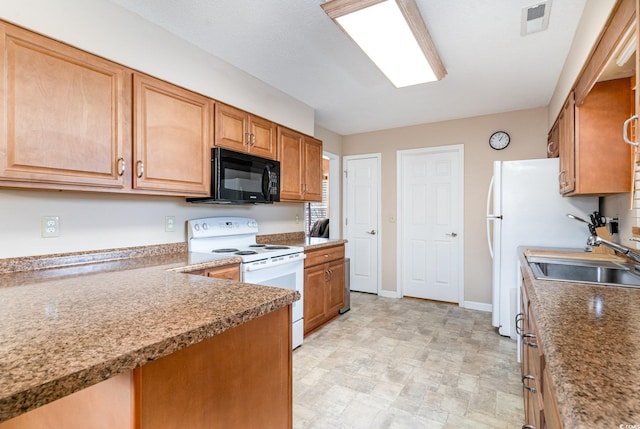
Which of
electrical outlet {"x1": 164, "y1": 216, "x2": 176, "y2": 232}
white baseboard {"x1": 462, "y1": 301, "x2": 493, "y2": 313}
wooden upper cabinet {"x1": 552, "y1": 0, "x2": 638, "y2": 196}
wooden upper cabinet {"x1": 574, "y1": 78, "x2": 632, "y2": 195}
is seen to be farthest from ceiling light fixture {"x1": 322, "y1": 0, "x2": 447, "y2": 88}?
white baseboard {"x1": 462, "y1": 301, "x2": 493, "y2": 313}

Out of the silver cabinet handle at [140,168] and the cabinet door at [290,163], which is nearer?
the silver cabinet handle at [140,168]

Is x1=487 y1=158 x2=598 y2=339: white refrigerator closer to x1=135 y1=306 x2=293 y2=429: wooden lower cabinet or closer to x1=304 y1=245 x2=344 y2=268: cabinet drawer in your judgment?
x1=304 y1=245 x2=344 y2=268: cabinet drawer

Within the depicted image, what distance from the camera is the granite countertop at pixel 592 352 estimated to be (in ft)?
1.69

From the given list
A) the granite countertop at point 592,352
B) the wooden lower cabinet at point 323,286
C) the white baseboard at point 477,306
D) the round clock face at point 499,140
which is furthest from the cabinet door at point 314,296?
the round clock face at point 499,140

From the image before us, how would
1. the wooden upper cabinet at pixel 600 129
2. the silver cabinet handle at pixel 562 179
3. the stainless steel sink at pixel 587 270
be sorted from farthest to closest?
the silver cabinet handle at pixel 562 179, the wooden upper cabinet at pixel 600 129, the stainless steel sink at pixel 587 270

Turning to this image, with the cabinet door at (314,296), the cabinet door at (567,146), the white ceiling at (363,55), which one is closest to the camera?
the white ceiling at (363,55)

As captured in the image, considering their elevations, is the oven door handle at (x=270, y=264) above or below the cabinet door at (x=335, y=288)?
above

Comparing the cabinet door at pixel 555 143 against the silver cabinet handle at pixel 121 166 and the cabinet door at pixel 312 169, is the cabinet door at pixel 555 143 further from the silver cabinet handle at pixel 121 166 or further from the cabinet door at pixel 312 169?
the silver cabinet handle at pixel 121 166

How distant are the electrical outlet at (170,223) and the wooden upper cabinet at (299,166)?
1.03 m

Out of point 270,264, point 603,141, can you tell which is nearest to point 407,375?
point 270,264

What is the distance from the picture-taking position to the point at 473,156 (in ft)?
13.0

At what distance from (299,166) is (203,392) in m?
2.64

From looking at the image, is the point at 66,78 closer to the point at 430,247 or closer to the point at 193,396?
the point at 193,396

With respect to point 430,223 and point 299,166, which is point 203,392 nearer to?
point 299,166
